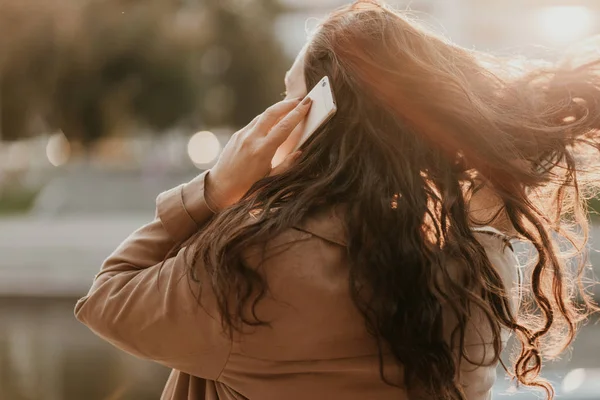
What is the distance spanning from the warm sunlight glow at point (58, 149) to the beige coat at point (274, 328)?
53.7 ft

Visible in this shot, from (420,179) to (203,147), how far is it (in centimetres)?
1776

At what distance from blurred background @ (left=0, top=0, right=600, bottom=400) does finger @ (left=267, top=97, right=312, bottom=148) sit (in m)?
7.61

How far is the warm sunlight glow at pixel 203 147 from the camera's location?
714 inches

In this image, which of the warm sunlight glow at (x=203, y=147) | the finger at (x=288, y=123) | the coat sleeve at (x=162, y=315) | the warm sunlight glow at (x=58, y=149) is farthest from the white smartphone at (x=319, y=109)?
the warm sunlight glow at (x=203, y=147)

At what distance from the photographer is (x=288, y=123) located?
3.59 ft

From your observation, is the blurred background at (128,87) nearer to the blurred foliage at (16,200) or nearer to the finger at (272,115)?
the blurred foliage at (16,200)

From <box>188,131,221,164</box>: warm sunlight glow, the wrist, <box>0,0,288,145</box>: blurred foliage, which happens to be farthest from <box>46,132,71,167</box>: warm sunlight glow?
the wrist

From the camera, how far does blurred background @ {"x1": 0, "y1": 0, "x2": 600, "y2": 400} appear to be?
543 inches

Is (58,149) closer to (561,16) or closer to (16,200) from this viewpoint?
(16,200)

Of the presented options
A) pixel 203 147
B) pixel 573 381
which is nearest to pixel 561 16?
pixel 203 147

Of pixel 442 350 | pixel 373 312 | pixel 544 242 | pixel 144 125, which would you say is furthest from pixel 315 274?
pixel 144 125

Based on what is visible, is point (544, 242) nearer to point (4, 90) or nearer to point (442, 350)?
point (442, 350)

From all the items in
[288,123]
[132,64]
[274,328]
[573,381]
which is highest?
[288,123]

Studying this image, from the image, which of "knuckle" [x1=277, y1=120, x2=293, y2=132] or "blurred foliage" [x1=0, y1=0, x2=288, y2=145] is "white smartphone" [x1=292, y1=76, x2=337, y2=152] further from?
"blurred foliage" [x1=0, y1=0, x2=288, y2=145]
